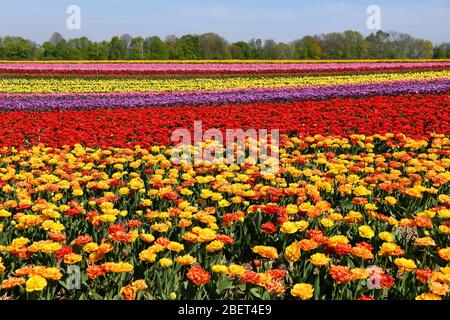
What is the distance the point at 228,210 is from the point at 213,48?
195 ft

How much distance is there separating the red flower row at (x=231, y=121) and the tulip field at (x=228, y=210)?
0.17ft

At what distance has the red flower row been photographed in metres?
8.34

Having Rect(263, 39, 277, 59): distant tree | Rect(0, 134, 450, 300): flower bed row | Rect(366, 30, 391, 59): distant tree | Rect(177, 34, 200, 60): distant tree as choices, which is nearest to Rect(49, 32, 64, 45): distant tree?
Rect(177, 34, 200, 60): distant tree

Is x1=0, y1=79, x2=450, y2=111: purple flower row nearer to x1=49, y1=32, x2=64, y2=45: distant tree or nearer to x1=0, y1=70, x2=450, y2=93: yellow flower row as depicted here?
x1=0, y1=70, x2=450, y2=93: yellow flower row

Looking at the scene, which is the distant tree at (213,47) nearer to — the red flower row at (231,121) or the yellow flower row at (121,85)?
the yellow flower row at (121,85)

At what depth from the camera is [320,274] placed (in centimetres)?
327

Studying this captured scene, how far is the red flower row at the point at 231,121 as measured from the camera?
328 inches

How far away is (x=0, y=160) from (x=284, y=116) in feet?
18.8

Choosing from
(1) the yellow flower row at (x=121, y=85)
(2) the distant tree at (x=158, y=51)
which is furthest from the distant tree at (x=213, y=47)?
(1) the yellow flower row at (x=121, y=85)

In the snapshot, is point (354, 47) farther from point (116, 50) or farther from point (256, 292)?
point (256, 292)

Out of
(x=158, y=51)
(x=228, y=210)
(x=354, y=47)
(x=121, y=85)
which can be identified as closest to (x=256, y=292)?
(x=228, y=210)

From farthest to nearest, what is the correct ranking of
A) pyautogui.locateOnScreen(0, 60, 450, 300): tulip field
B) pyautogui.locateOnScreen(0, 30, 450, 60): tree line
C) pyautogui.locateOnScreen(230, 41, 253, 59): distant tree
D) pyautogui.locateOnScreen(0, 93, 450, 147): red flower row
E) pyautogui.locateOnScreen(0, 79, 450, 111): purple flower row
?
pyautogui.locateOnScreen(230, 41, 253, 59): distant tree
pyautogui.locateOnScreen(0, 30, 450, 60): tree line
pyautogui.locateOnScreen(0, 79, 450, 111): purple flower row
pyautogui.locateOnScreen(0, 93, 450, 147): red flower row
pyautogui.locateOnScreen(0, 60, 450, 300): tulip field
